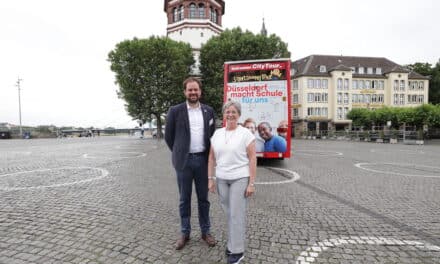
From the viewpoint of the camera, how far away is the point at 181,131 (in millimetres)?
3453

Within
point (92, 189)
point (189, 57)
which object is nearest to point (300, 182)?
point (92, 189)

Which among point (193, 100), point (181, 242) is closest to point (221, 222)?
point (181, 242)

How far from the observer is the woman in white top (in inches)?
120

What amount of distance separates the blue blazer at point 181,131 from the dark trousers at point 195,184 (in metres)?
0.09

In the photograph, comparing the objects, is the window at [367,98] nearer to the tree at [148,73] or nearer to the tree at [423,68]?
the tree at [423,68]

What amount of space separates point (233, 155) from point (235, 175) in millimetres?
232

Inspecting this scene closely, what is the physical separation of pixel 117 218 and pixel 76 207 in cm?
118

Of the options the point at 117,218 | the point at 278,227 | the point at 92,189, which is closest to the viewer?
the point at 278,227

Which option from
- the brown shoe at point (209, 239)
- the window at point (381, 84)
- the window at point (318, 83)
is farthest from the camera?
the window at point (381, 84)

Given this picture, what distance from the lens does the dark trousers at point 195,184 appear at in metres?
3.46

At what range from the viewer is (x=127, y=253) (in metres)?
3.35

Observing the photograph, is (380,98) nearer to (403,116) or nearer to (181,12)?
(403,116)

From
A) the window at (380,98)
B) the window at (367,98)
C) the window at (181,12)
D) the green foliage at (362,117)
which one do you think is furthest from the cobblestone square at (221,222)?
the window at (380,98)

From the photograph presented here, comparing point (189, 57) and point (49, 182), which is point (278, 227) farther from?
point (189, 57)
